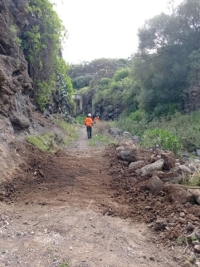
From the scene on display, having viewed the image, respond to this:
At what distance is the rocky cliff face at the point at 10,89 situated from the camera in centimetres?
892

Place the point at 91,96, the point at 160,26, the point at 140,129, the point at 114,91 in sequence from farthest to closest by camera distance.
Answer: the point at 91,96, the point at 114,91, the point at 160,26, the point at 140,129

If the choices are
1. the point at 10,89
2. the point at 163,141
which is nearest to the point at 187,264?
the point at 163,141

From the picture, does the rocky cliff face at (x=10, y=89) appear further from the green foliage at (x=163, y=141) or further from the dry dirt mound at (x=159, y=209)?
the green foliage at (x=163, y=141)

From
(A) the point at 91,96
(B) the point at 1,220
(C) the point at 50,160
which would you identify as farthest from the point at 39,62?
(A) the point at 91,96

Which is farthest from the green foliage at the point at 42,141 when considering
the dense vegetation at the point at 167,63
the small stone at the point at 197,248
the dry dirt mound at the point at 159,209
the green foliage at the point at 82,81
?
the green foliage at the point at 82,81

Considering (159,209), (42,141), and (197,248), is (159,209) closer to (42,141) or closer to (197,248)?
(197,248)

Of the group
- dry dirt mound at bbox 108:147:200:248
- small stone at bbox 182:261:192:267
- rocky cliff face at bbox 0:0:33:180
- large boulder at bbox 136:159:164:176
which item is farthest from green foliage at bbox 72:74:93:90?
small stone at bbox 182:261:192:267

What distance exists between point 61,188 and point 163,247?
2985 millimetres

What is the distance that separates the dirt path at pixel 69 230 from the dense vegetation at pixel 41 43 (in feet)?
30.0

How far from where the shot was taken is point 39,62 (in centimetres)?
1526

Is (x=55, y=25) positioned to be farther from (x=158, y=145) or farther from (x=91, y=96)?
(x=91, y=96)

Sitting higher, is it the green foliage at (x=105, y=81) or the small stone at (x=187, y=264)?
the green foliage at (x=105, y=81)

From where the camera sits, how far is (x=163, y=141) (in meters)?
10.6

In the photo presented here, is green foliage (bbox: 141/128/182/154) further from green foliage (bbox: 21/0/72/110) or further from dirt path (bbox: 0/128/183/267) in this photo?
green foliage (bbox: 21/0/72/110)
